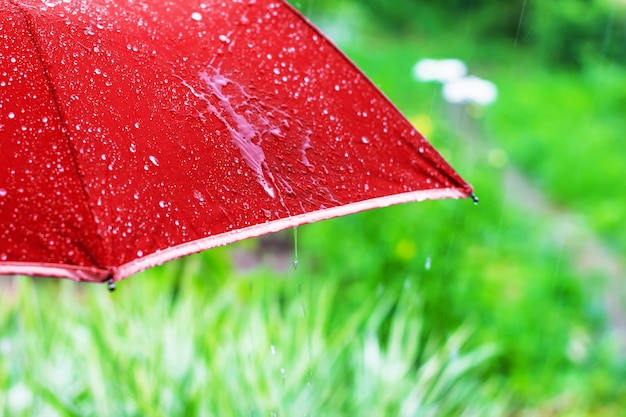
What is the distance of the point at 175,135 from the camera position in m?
1.17

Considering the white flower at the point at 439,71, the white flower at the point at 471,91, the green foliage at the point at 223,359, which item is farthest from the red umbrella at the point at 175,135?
the white flower at the point at 439,71

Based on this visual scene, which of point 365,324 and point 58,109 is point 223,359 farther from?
point 58,109

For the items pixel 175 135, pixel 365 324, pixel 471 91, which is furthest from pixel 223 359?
pixel 471 91

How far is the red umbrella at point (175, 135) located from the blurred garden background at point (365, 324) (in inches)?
10.9

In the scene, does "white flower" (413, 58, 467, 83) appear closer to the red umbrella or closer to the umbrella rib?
the red umbrella

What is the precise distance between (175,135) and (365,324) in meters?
2.31

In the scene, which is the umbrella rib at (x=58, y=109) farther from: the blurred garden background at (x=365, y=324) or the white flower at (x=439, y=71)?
the white flower at (x=439, y=71)

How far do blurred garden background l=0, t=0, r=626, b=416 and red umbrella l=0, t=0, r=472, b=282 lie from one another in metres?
0.28

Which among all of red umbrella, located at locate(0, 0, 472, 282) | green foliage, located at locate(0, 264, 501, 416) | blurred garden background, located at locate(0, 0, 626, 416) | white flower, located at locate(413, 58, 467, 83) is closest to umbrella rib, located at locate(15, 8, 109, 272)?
red umbrella, located at locate(0, 0, 472, 282)

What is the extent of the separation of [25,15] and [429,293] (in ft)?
8.85

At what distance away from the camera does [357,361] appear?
292 centimetres

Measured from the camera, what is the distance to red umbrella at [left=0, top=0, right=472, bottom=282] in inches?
40.0

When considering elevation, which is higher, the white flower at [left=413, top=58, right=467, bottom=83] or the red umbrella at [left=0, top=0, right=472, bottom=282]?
the white flower at [left=413, top=58, right=467, bottom=83]

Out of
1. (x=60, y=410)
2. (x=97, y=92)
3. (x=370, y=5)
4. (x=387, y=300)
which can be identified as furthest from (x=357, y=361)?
(x=370, y=5)
